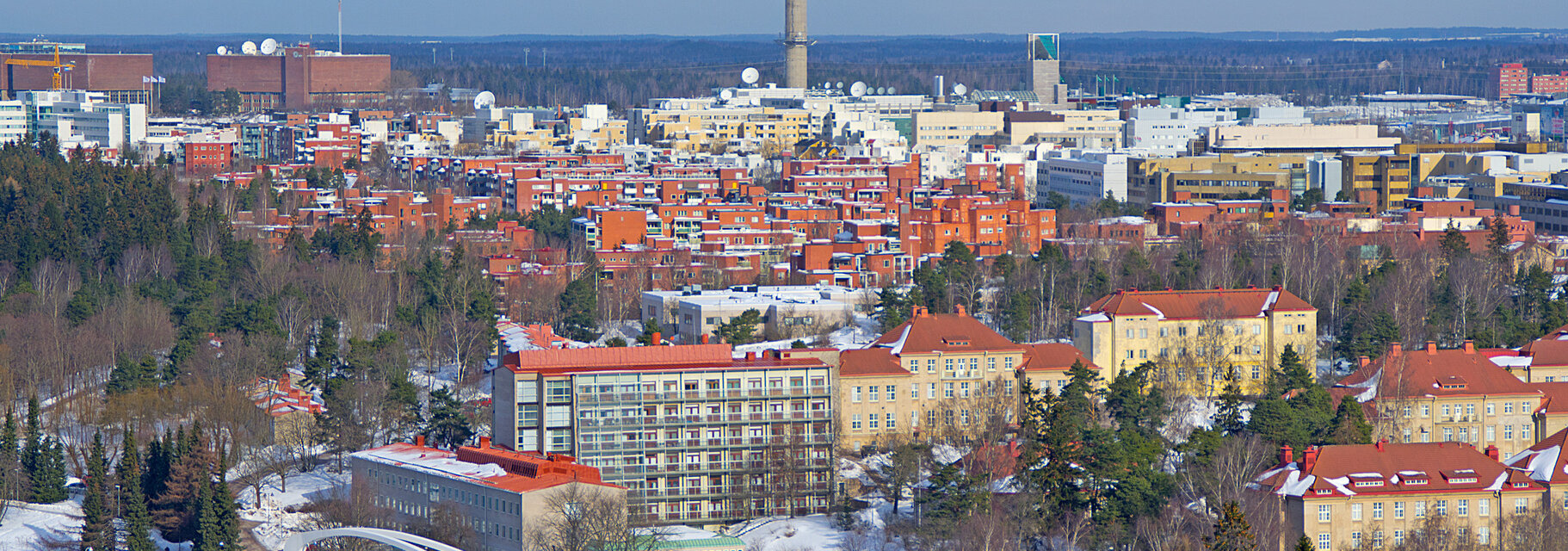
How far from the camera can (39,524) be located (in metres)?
35.1

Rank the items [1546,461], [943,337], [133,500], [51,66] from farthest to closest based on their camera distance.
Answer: [51,66]
[943,337]
[133,500]
[1546,461]

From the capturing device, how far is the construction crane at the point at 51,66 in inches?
4668

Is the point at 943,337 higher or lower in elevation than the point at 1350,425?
higher

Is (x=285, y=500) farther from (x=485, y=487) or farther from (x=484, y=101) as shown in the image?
(x=484, y=101)

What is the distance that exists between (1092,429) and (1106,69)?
143m

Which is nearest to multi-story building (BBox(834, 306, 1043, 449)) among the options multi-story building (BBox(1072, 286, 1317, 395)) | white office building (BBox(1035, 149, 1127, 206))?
multi-story building (BBox(1072, 286, 1317, 395))

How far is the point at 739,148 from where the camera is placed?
323 ft

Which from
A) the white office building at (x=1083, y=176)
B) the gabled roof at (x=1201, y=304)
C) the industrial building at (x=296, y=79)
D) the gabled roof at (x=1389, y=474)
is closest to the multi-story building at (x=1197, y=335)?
the gabled roof at (x=1201, y=304)

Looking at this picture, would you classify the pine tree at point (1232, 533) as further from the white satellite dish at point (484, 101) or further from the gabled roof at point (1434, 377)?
the white satellite dish at point (484, 101)

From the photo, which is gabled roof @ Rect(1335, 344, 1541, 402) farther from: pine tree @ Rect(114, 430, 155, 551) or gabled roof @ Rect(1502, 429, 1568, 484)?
pine tree @ Rect(114, 430, 155, 551)

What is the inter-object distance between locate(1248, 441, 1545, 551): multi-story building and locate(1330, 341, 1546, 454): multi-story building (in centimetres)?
462

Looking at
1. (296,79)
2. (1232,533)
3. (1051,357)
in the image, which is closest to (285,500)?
(1051,357)

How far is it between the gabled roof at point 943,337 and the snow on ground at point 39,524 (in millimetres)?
12156

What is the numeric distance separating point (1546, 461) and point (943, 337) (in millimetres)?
9684
